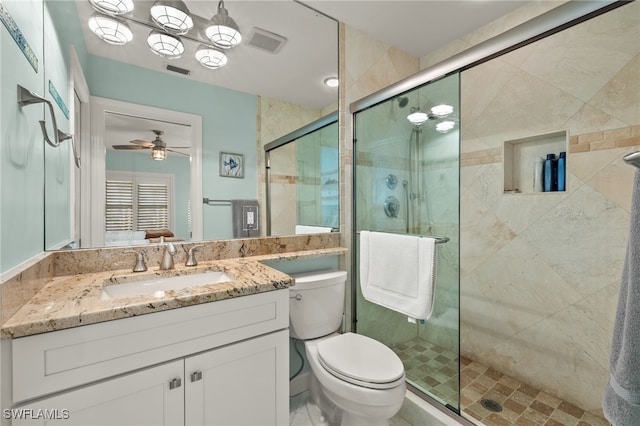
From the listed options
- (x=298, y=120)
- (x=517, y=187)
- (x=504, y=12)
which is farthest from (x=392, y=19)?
(x=517, y=187)

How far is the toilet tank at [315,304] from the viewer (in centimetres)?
151

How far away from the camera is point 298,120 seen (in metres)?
1.81

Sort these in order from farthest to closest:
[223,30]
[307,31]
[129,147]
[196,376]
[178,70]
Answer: [307,31], [223,30], [178,70], [129,147], [196,376]

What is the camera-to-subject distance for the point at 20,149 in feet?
2.73

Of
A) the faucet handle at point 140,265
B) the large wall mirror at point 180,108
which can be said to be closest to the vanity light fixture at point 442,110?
the large wall mirror at point 180,108

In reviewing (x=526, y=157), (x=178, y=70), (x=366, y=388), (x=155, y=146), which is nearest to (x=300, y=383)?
(x=366, y=388)

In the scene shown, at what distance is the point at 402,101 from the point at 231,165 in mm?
1080

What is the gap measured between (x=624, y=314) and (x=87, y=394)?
139 centimetres

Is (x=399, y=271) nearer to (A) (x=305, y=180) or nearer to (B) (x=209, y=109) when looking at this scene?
(A) (x=305, y=180)

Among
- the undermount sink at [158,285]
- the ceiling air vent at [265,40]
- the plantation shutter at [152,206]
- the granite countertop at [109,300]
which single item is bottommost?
the undermount sink at [158,285]

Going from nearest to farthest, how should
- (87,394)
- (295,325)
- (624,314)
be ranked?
(624,314) → (87,394) → (295,325)

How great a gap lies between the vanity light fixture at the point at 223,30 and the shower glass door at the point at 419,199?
0.89 m

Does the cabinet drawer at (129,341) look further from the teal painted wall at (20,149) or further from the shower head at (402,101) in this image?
the shower head at (402,101)

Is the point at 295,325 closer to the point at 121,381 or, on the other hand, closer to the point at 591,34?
the point at 121,381
